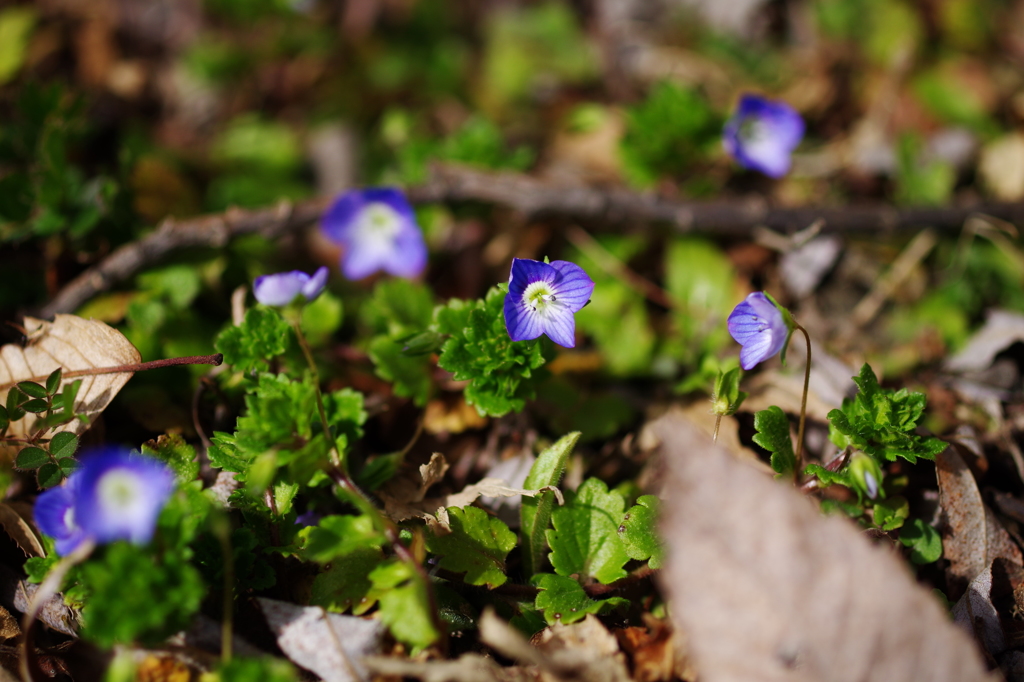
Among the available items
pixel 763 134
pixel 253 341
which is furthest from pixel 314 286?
pixel 763 134

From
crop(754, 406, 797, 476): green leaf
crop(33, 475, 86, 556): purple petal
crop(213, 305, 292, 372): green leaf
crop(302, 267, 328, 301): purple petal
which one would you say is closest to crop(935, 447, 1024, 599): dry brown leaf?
crop(754, 406, 797, 476): green leaf

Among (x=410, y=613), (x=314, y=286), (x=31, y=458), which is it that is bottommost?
(x=410, y=613)

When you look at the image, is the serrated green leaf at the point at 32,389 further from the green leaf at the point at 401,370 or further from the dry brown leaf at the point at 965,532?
the dry brown leaf at the point at 965,532

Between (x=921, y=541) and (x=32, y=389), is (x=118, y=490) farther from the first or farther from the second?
(x=921, y=541)

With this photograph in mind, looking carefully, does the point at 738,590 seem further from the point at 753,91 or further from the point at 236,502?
the point at 753,91

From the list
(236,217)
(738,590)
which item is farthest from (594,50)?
(738,590)

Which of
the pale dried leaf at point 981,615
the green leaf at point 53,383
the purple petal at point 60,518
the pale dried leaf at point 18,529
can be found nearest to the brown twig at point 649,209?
the green leaf at point 53,383
